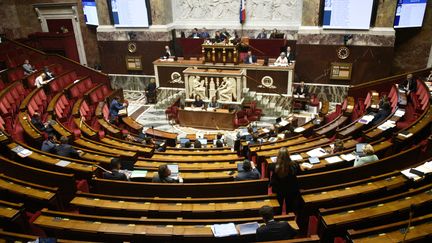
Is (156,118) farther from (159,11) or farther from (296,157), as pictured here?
(296,157)


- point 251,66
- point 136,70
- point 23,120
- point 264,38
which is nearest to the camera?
point 23,120

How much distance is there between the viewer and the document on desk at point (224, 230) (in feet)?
12.4

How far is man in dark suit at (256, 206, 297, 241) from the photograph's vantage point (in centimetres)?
359

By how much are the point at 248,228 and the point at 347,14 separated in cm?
1043

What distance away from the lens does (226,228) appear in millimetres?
3902

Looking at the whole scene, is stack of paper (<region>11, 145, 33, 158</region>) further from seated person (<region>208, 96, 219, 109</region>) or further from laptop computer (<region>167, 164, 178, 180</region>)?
seated person (<region>208, 96, 219, 109</region>)

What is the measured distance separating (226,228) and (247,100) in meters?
8.69

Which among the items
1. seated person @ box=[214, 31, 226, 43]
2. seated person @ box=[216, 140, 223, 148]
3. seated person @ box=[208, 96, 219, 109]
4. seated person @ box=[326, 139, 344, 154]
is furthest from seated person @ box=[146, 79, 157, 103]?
seated person @ box=[326, 139, 344, 154]

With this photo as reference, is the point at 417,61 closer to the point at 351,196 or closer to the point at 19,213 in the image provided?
the point at 351,196

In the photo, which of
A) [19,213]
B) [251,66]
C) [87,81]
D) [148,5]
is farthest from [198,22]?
[19,213]

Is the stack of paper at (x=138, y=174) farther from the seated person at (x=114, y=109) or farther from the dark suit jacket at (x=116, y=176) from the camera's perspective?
the seated person at (x=114, y=109)

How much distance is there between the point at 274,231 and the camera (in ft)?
11.8

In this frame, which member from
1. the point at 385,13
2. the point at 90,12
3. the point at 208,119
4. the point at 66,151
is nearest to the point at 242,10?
the point at 385,13

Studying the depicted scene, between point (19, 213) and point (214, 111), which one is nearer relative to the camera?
point (19, 213)
